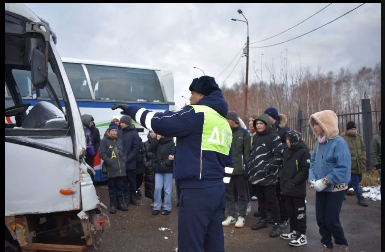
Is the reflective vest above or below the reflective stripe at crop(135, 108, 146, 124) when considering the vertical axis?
below

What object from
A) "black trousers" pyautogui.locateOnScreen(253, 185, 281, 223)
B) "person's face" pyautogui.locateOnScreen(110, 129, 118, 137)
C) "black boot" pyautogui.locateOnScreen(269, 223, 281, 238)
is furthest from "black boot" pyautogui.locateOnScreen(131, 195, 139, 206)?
"black boot" pyautogui.locateOnScreen(269, 223, 281, 238)

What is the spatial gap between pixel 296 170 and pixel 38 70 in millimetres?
3762

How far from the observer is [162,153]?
6992mm

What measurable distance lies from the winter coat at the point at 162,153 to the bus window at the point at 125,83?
134 inches

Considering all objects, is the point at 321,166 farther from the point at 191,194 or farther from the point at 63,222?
the point at 63,222

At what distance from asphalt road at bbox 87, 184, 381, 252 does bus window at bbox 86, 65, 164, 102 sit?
4012mm

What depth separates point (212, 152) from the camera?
318cm

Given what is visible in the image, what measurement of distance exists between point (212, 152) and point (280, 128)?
15.1ft

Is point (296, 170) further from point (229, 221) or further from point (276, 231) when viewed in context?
point (229, 221)

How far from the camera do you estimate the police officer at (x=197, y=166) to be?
3059mm

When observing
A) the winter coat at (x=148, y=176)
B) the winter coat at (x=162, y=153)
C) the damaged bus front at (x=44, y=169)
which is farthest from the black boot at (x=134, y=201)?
the damaged bus front at (x=44, y=169)

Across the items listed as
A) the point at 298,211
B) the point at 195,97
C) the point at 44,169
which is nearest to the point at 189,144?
the point at 195,97

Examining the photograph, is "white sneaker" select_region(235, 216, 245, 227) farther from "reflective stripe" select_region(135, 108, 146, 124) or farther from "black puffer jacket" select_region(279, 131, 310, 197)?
"reflective stripe" select_region(135, 108, 146, 124)

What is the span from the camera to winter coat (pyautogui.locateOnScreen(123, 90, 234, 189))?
10.1 feet
